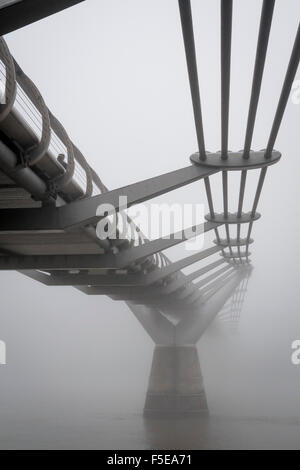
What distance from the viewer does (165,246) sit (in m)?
18.4

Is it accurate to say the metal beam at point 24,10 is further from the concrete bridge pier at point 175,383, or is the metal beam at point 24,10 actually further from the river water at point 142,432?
the concrete bridge pier at point 175,383

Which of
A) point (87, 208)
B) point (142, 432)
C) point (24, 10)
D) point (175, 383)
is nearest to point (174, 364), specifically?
point (175, 383)

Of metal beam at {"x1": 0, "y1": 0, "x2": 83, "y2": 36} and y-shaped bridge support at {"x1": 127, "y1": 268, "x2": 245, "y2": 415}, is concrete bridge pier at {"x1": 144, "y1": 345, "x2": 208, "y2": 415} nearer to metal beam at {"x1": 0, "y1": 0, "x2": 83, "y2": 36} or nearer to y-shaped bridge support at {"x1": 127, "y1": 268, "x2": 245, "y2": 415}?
y-shaped bridge support at {"x1": 127, "y1": 268, "x2": 245, "y2": 415}

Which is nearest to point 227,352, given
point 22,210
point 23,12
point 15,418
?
point 15,418

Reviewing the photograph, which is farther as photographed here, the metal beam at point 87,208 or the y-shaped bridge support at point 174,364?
the y-shaped bridge support at point 174,364

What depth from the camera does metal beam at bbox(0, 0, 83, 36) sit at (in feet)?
17.7

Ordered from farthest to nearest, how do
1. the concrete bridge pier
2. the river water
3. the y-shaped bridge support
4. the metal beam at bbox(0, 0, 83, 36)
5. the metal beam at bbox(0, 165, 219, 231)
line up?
the y-shaped bridge support, the concrete bridge pier, the river water, the metal beam at bbox(0, 165, 219, 231), the metal beam at bbox(0, 0, 83, 36)

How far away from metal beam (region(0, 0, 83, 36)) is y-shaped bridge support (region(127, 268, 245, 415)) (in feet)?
102

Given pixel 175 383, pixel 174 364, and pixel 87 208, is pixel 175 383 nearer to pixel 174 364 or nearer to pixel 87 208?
pixel 174 364

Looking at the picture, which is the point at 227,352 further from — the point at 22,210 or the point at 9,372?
the point at 22,210

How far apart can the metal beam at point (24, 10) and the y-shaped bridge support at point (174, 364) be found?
31197mm

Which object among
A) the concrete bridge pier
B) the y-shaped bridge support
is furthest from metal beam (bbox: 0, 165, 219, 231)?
the concrete bridge pier

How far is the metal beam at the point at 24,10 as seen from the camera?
541 centimetres

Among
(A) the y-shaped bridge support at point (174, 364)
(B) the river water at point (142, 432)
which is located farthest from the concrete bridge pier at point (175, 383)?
(B) the river water at point (142, 432)
